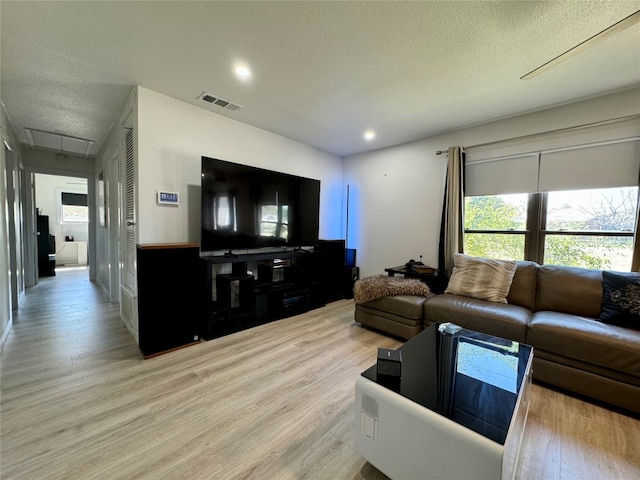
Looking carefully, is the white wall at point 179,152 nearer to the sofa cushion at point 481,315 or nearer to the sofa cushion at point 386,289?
the sofa cushion at point 386,289

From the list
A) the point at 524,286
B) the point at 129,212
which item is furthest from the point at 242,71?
the point at 524,286

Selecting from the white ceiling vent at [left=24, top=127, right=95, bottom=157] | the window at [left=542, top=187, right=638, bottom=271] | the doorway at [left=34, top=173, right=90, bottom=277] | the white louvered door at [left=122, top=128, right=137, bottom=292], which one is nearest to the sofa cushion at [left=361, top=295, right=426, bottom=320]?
the window at [left=542, top=187, right=638, bottom=271]

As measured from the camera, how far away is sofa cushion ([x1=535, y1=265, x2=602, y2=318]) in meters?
2.23

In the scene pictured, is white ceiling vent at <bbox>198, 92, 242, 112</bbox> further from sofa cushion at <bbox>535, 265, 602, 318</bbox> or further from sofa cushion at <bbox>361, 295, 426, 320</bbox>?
sofa cushion at <bbox>535, 265, 602, 318</bbox>

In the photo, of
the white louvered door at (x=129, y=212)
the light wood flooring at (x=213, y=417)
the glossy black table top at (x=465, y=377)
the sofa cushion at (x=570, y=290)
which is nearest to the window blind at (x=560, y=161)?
the sofa cushion at (x=570, y=290)

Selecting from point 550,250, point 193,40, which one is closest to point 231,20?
point 193,40

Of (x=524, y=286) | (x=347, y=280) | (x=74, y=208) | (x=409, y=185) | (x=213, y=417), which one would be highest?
(x=409, y=185)

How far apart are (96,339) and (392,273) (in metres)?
3.48

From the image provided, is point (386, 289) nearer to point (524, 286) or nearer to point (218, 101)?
point (524, 286)

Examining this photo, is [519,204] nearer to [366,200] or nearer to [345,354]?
[366,200]

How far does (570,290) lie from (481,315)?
885 millimetres

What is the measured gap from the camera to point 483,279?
2713mm

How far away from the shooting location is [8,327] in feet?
8.87

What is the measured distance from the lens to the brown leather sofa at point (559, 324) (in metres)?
1.71
